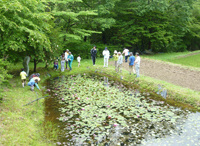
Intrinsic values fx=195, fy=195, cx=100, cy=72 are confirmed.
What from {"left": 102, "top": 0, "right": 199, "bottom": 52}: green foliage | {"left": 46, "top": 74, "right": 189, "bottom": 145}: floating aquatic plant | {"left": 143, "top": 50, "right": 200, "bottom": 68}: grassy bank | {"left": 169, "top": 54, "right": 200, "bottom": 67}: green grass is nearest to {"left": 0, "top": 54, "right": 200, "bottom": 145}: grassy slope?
{"left": 46, "top": 74, "right": 189, "bottom": 145}: floating aquatic plant

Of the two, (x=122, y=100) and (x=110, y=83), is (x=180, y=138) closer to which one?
(x=122, y=100)

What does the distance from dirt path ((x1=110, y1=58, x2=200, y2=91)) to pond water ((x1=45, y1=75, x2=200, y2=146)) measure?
4156 mm

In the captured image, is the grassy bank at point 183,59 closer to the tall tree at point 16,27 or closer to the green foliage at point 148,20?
the green foliage at point 148,20

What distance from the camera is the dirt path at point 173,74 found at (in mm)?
15711

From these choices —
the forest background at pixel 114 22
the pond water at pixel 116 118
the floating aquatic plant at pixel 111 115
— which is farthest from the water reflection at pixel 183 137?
the forest background at pixel 114 22

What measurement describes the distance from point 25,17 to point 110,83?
28.8ft

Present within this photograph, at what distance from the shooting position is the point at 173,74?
18781 mm

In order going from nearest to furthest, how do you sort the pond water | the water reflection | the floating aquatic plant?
the water reflection → the pond water → the floating aquatic plant

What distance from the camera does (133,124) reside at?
9141 millimetres

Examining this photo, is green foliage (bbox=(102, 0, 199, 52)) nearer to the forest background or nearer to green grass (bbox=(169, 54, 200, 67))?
the forest background

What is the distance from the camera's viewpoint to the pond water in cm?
788

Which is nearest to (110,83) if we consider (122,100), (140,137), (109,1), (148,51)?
(122,100)

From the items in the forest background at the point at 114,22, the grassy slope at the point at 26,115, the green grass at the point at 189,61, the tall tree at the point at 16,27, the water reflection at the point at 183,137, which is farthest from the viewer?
the forest background at the point at 114,22

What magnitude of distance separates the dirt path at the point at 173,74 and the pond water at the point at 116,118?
4.16m
